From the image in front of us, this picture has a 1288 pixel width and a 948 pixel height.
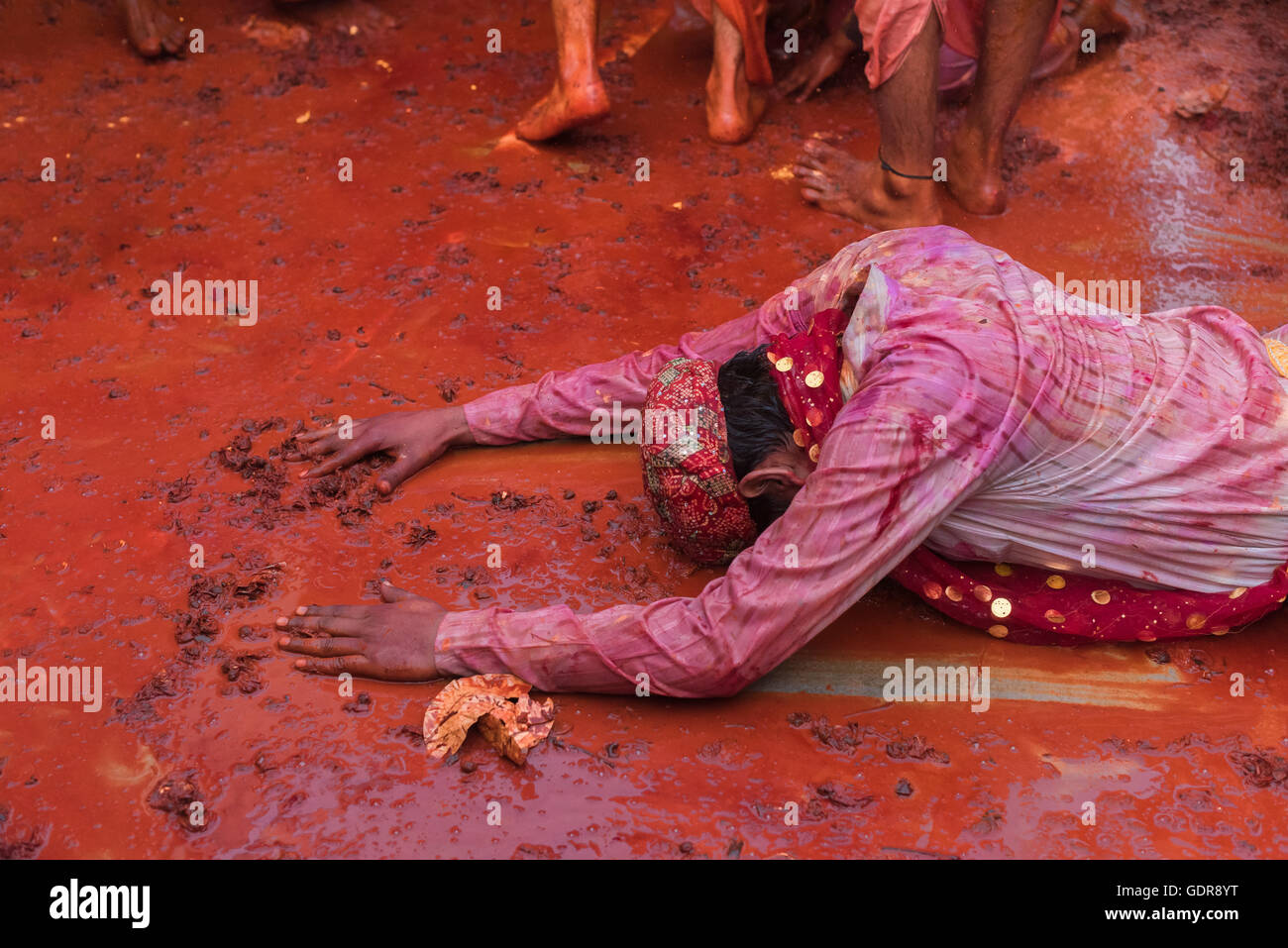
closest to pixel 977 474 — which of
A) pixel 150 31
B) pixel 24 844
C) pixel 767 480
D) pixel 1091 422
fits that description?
pixel 1091 422

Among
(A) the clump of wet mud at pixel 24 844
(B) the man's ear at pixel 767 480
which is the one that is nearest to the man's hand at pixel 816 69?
(B) the man's ear at pixel 767 480

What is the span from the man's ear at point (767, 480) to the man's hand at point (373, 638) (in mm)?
680

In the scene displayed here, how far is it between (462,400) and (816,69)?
220 centimetres

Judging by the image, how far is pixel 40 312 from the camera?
3570 millimetres

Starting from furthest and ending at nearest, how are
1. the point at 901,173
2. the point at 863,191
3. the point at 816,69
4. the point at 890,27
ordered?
the point at 816,69 < the point at 863,191 < the point at 901,173 < the point at 890,27

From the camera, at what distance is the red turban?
7.75 feet

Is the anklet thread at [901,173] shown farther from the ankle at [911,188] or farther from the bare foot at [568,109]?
the bare foot at [568,109]

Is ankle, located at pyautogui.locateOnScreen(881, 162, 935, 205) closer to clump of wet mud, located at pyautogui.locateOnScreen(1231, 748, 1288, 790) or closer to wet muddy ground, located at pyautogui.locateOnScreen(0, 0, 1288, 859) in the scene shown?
wet muddy ground, located at pyautogui.locateOnScreen(0, 0, 1288, 859)

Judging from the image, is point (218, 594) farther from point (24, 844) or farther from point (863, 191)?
point (863, 191)

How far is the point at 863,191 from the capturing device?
13.2 feet

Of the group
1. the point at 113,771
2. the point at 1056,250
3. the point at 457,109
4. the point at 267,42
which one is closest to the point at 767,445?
the point at 113,771

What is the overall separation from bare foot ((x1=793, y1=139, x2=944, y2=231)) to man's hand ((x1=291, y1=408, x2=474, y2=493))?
1.65 metres

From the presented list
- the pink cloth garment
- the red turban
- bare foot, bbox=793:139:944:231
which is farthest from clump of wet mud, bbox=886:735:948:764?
bare foot, bbox=793:139:944:231

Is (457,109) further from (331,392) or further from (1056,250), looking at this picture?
(1056,250)
